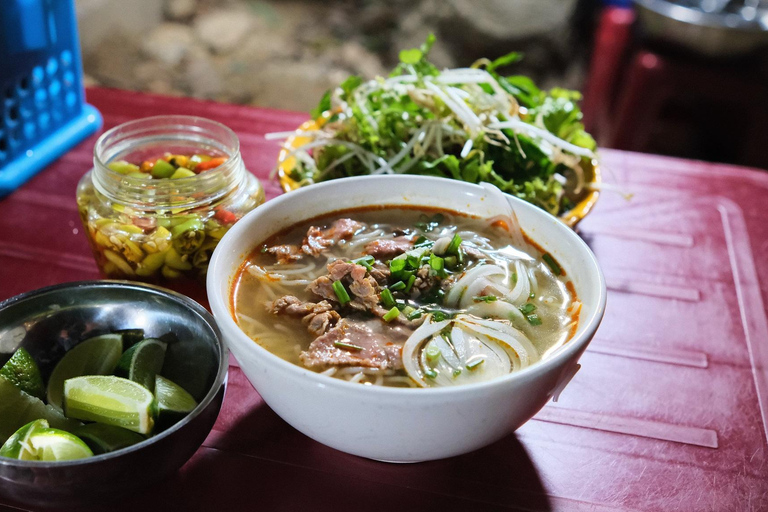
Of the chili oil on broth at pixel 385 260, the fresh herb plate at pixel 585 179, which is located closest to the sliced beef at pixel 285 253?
the chili oil on broth at pixel 385 260

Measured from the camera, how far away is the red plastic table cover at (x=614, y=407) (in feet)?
4.24

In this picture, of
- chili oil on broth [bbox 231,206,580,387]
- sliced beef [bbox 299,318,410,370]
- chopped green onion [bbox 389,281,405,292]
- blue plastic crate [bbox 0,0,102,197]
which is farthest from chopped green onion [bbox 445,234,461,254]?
blue plastic crate [bbox 0,0,102,197]

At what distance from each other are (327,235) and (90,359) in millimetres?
583

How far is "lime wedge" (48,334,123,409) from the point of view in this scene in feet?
4.43

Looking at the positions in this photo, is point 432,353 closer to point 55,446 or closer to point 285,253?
point 285,253

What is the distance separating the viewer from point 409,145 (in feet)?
7.27

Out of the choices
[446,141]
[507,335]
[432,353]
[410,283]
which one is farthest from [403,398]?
[446,141]

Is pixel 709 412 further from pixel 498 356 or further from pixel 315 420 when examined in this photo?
pixel 315 420

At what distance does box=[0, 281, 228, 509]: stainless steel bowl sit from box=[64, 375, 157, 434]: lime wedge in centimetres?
8

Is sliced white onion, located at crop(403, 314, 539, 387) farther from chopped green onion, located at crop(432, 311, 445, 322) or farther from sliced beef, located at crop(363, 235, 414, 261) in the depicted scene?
sliced beef, located at crop(363, 235, 414, 261)

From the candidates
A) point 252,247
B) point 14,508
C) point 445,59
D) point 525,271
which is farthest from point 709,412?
point 445,59

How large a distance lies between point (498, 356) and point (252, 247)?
0.61m

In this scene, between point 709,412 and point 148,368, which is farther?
point 709,412

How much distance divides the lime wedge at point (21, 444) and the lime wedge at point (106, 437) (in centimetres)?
7
